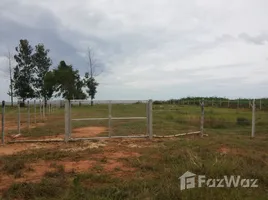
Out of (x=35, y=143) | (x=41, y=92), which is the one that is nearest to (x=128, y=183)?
(x=35, y=143)

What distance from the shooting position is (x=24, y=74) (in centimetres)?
5784

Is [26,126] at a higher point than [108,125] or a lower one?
lower

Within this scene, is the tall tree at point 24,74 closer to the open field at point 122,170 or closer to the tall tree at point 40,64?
the tall tree at point 40,64

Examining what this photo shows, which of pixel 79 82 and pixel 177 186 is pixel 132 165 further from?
pixel 79 82

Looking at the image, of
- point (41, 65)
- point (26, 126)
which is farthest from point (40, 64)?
point (26, 126)

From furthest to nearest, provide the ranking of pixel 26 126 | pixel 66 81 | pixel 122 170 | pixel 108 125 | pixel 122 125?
pixel 66 81 < pixel 122 125 < pixel 26 126 < pixel 108 125 < pixel 122 170

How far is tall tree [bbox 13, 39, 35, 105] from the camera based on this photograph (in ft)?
188

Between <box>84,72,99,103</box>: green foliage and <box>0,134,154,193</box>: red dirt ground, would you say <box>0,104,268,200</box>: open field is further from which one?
<box>84,72,99,103</box>: green foliage

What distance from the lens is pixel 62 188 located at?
602 centimetres

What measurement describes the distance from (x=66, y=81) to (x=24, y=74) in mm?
12015

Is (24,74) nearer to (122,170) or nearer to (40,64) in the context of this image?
(40,64)

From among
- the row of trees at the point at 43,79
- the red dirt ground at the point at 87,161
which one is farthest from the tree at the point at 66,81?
the red dirt ground at the point at 87,161

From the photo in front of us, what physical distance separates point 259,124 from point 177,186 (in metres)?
16.3

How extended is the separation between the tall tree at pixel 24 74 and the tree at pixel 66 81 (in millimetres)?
8476
